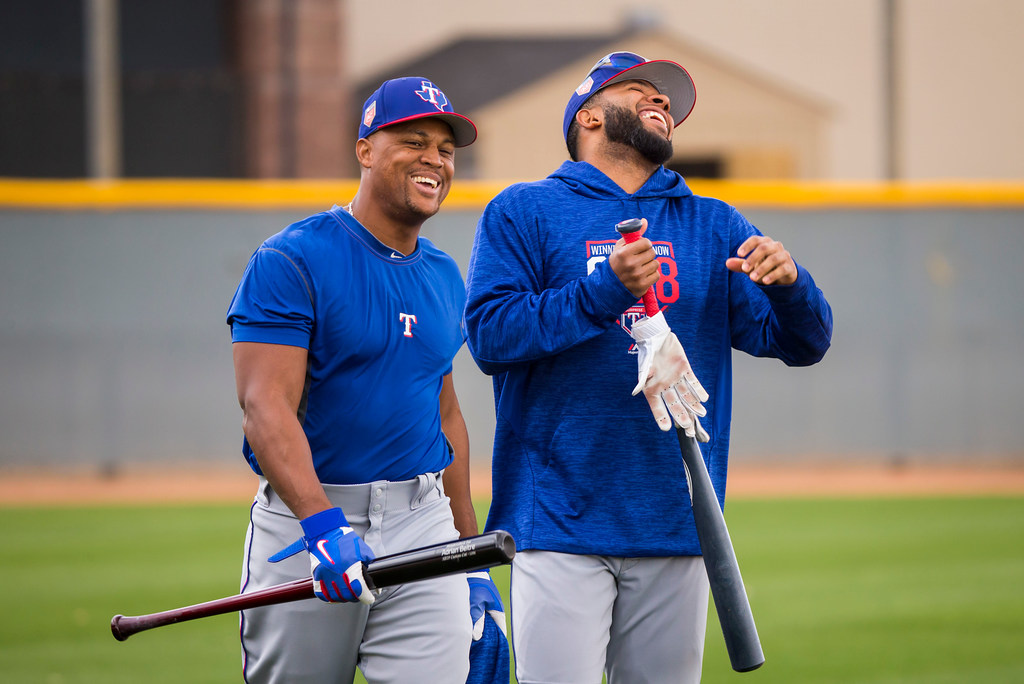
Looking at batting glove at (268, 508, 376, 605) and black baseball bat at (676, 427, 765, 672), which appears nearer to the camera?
batting glove at (268, 508, 376, 605)

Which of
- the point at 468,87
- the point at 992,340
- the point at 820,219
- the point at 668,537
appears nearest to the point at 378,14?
the point at 468,87

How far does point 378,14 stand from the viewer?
2352cm

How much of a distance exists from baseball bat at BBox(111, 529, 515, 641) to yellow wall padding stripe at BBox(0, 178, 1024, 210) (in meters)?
11.2

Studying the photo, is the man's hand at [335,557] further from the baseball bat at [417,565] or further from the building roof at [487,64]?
the building roof at [487,64]

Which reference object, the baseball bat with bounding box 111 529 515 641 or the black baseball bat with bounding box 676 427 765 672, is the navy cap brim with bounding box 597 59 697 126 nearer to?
the black baseball bat with bounding box 676 427 765 672

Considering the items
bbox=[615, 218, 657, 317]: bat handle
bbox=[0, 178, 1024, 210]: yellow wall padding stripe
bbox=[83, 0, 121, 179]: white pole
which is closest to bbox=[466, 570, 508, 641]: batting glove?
bbox=[615, 218, 657, 317]: bat handle

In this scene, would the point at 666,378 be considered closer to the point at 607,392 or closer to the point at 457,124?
the point at 607,392

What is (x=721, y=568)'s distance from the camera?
2.96 metres

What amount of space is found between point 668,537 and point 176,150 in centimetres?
1878

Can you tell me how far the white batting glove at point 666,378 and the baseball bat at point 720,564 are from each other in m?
0.04

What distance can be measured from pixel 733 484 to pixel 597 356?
1023 centimetres

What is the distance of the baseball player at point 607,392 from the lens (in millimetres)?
3084

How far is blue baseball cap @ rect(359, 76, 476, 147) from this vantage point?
3.23 m

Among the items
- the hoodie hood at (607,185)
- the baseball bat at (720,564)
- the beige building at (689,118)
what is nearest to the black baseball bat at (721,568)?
the baseball bat at (720,564)
